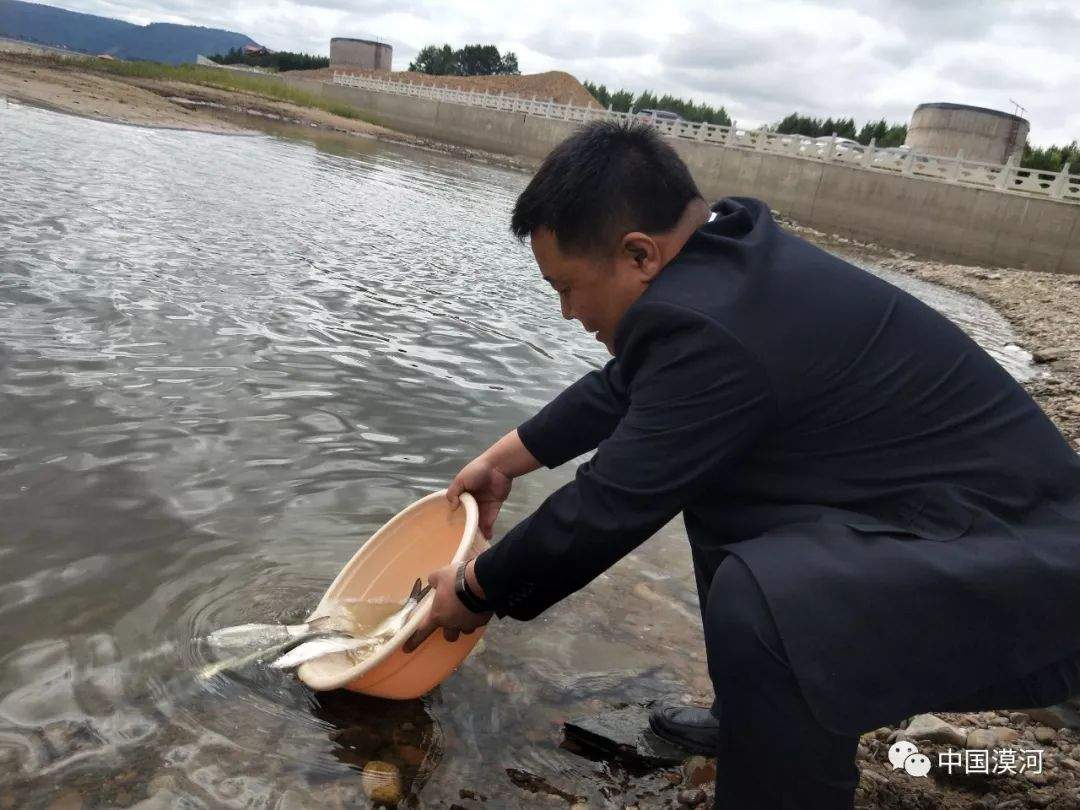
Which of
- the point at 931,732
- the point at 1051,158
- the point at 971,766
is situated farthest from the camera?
the point at 1051,158

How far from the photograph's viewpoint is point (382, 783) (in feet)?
6.58

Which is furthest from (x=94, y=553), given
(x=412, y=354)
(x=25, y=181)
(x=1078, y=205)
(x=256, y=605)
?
(x=1078, y=205)

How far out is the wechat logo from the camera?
2.11 metres

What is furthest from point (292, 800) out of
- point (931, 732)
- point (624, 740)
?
point (931, 732)

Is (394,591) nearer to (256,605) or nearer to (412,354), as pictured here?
(256,605)

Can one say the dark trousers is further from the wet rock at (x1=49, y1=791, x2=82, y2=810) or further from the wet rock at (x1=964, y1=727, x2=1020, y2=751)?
the wet rock at (x1=49, y1=791, x2=82, y2=810)

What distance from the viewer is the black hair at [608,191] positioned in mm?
1744

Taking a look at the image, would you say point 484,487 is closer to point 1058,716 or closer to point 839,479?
point 839,479

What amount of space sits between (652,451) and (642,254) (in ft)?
1.46

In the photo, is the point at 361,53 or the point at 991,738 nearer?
the point at 991,738

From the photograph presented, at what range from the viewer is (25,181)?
850 centimetres

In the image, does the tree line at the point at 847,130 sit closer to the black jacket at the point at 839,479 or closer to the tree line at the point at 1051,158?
the tree line at the point at 1051,158

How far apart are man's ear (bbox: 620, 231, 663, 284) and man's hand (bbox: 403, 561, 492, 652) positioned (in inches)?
29.4

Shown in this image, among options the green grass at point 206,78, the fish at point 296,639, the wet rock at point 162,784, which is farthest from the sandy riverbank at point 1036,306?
the green grass at point 206,78
